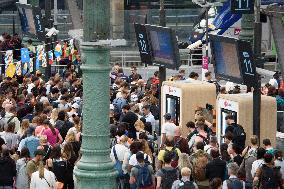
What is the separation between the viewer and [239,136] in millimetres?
24031

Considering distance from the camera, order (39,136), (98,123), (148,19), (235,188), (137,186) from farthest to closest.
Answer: (148,19) → (39,136) → (137,186) → (235,188) → (98,123)

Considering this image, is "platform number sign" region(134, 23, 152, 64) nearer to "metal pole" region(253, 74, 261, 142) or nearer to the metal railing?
"metal pole" region(253, 74, 261, 142)

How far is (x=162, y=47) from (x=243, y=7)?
7.46 ft

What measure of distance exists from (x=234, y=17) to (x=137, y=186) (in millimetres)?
27481

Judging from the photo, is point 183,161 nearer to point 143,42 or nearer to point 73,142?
point 73,142

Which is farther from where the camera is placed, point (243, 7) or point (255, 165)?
point (243, 7)

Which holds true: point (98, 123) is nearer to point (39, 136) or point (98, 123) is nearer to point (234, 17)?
point (39, 136)

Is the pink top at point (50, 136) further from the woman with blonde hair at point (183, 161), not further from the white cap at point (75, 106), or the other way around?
the white cap at point (75, 106)

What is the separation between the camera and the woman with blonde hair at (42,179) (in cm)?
2011

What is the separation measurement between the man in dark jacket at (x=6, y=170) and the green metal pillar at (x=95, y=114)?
594cm

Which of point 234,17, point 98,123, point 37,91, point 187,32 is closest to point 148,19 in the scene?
point 187,32

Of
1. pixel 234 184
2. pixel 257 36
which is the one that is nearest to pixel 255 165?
pixel 234 184

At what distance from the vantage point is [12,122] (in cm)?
2481

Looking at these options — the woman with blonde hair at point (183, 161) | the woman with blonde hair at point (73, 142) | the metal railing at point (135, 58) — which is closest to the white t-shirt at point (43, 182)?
the woman with blonde hair at point (183, 161)
